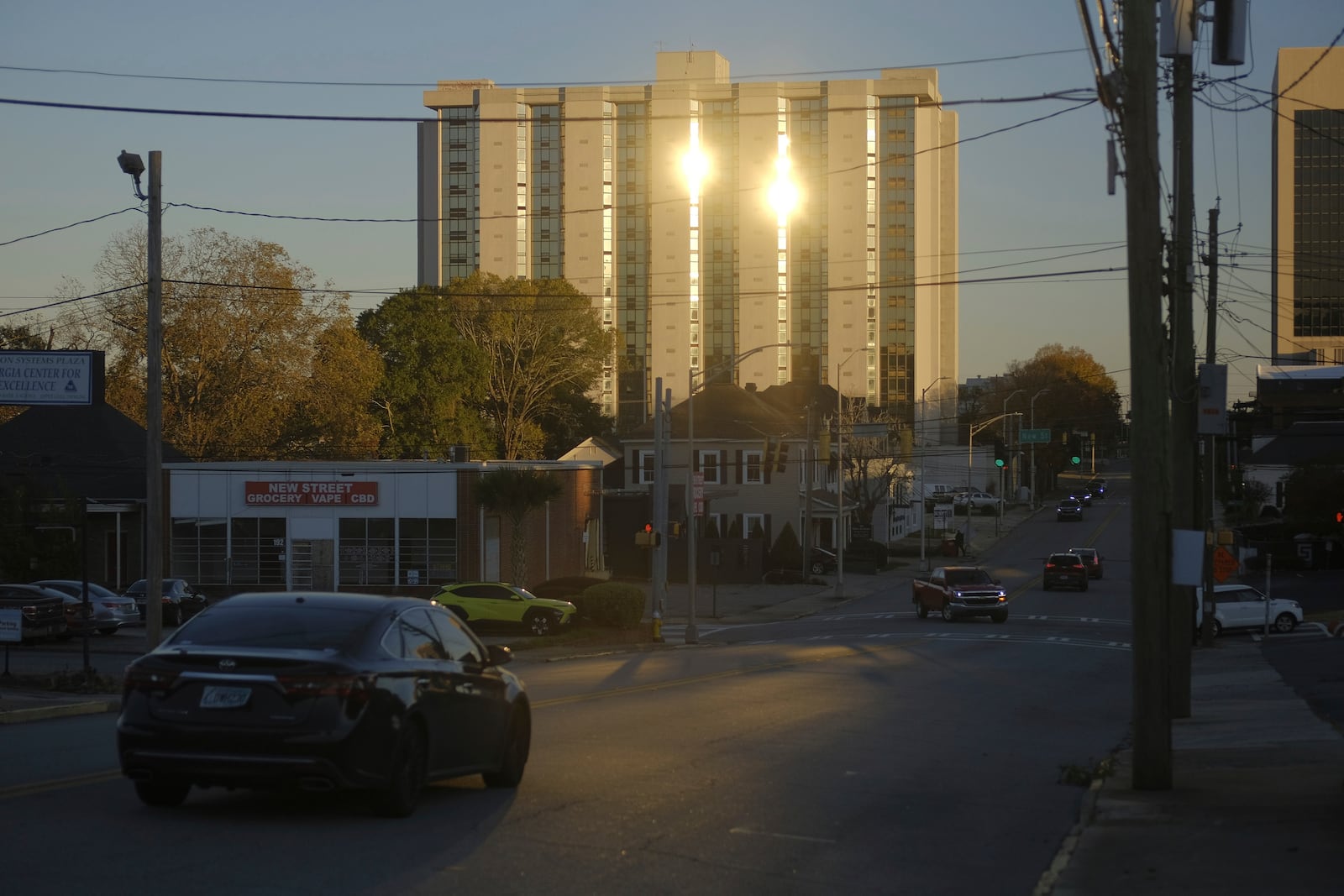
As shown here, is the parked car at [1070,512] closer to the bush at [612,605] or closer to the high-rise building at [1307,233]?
the high-rise building at [1307,233]

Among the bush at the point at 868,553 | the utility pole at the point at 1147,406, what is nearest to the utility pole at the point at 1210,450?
the utility pole at the point at 1147,406

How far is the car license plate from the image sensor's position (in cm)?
877

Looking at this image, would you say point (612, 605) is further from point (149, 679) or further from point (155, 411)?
point (149, 679)

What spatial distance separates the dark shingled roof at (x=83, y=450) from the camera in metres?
55.2

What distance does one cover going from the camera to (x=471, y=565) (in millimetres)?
53656

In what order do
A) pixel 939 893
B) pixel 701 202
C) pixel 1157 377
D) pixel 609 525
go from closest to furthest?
pixel 939 893, pixel 1157 377, pixel 609 525, pixel 701 202

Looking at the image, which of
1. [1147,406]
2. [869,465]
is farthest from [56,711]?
[869,465]

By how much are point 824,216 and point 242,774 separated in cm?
12698

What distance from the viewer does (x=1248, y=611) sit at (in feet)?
132

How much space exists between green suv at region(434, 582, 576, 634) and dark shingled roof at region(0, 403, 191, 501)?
19014mm

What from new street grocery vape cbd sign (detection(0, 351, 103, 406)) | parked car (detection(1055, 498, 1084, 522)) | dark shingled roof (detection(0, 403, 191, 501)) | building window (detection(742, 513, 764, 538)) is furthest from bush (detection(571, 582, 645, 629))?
parked car (detection(1055, 498, 1084, 522))

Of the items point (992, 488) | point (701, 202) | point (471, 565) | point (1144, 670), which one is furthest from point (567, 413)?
point (1144, 670)

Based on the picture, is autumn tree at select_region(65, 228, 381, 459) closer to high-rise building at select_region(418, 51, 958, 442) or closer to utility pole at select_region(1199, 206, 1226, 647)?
utility pole at select_region(1199, 206, 1226, 647)

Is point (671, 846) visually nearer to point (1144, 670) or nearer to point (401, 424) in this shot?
point (1144, 670)
